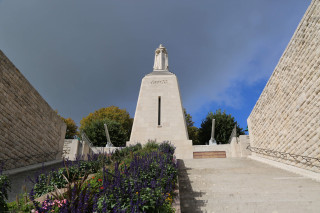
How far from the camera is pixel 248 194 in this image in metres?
3.46

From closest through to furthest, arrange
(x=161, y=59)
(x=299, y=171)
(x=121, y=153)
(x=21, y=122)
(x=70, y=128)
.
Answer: (x=299, y=171) < (x=21, y=122) < (x=121, y=153) < (x=161, y=59) < (x=70, y=128)

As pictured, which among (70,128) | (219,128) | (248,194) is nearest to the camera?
(248,194)

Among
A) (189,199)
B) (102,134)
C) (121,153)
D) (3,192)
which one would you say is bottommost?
(189,199)

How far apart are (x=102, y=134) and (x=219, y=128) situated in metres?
10.5

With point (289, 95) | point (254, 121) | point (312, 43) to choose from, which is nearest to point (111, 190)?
point (312, 43)

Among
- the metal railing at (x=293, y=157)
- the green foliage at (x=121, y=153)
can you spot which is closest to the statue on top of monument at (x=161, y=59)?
the green foliage at (x=121, y=153)

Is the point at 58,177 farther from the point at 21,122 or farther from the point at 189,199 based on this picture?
the point at 21,122

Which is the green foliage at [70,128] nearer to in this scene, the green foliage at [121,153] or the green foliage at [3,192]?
the green foliage at [121,153]

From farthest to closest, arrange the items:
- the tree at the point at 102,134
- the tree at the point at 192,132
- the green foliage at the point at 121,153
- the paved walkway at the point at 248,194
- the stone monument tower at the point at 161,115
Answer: the tree at the point at 192,132 < the tree at the point at 102,134 < the stone monument tower at the point at 161,115 < the green foliage at the point at 121,153 < the paved walkway at the point at 248,194

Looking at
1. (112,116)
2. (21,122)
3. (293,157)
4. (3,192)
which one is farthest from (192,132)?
(3,192)

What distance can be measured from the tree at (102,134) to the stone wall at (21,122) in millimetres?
7498

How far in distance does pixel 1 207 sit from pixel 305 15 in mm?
7235

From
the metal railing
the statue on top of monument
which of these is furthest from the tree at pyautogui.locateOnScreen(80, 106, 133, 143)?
the metal railing

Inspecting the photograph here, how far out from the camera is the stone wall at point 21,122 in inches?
203
